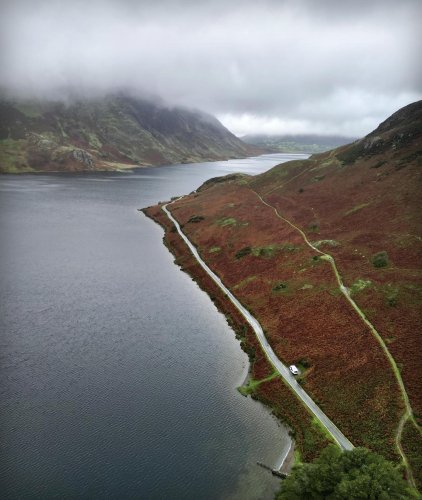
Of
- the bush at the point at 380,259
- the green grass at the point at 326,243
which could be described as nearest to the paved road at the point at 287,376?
the green grass at the point at 326,243

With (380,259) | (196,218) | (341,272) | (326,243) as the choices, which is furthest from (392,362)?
(196,218)

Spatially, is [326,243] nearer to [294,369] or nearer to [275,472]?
[294,369]

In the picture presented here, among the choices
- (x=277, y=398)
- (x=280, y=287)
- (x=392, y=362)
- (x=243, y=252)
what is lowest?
(x=277, y=398)

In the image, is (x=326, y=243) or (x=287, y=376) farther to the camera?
(x=326, y=243)

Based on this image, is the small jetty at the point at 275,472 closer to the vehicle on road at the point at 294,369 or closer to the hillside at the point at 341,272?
the hillside at the point at 341,272

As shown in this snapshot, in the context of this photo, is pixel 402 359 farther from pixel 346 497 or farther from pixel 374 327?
pixel 346 497

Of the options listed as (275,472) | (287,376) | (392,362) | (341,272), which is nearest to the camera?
(275,472)

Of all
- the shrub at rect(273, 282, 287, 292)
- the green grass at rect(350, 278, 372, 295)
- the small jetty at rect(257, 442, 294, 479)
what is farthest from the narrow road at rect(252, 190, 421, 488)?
the small jetty at rect(257, 442, 294, 479)

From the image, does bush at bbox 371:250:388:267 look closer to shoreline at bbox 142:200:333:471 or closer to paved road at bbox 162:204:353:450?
paved road at bbox 162:204:353:450
